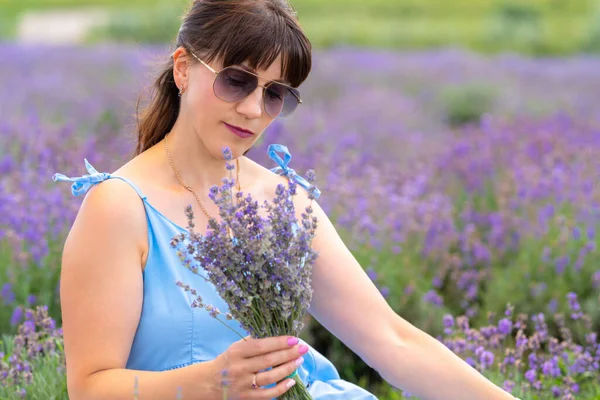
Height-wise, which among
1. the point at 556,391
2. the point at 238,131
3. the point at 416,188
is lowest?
the point at 416,188

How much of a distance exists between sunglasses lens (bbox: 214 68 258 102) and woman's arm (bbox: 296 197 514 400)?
367 millimetres

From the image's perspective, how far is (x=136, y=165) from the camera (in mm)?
2264

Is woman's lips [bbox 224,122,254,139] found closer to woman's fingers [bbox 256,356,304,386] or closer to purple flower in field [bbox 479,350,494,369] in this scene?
woman's fingers [bbox 256,356,304,386]

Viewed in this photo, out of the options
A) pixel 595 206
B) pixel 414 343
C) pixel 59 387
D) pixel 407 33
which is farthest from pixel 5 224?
pixel 407 33

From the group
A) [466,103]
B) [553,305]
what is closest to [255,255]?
[553,305]

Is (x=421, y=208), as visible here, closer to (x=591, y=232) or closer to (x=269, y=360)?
(x=591, y=232)

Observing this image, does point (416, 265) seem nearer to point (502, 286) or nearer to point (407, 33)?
point (502, 286)

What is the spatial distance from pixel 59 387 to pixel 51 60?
8079mm

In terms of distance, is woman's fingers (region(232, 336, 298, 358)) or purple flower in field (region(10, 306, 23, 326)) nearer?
woman's fingers (region(232, 336, 298, 358))

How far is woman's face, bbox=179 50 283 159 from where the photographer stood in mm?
Result: 2156

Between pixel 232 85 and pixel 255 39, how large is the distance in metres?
0.12

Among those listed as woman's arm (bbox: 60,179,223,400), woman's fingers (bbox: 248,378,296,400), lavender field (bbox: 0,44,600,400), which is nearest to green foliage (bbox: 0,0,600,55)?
lavender field (bbox: 0,44,600,400)

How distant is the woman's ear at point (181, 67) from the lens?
2262 mm

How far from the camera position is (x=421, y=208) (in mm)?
4883
